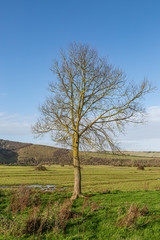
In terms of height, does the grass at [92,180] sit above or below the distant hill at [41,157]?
below

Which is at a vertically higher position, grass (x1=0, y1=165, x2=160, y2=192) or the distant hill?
the distant hill

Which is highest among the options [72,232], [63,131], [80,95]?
[80,95]

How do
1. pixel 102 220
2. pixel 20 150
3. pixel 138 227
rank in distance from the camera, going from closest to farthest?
pixel 138 227
pixel 102 220
pixel 20 150

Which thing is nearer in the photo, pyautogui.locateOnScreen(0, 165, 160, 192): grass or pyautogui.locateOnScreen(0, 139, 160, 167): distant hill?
pyautogui.locateOnScreen(0, 165, 160, 192): grass

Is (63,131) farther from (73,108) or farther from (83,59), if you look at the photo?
(83,59)

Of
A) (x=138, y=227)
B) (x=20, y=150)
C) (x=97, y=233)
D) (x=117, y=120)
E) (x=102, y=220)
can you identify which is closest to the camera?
(x=97, y=233)

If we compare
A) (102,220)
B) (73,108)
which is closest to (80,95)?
(73,108)

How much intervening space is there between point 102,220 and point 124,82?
12719 mm

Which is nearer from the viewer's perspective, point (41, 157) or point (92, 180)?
point (92, 180)

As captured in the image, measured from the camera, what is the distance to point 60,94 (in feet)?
62.1

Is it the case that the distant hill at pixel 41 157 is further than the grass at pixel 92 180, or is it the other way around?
the distant hill at pixel 41 157

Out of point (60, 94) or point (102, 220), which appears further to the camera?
point (60, 94)

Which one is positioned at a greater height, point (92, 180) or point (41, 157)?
point (41, 157)

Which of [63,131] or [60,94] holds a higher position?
[60,94]
